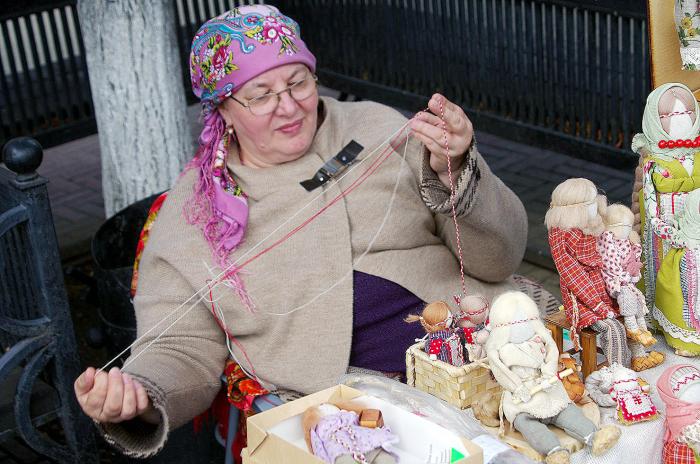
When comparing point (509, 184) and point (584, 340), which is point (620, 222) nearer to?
point (584, 340)

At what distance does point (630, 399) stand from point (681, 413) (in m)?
0.15

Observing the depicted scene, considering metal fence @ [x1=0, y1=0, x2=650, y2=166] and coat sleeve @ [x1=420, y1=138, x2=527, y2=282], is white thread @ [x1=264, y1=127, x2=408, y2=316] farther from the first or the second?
metal fence @ [x1=0, y1=0, x2=650, y2=166]

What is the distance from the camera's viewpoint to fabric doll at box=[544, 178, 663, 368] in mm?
1955

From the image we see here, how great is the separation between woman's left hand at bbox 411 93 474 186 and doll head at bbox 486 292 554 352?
21.2 inches

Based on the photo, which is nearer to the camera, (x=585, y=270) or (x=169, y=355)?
(x=585, y=270)

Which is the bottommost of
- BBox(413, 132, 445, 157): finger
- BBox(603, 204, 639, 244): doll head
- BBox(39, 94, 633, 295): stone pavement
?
BBox(39, 94, 633, 295): stone pavement

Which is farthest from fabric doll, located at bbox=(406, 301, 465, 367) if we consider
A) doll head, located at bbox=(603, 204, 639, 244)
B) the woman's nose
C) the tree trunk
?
the tree trunk

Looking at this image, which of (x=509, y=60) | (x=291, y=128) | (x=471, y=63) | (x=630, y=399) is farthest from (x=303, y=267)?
(x=471, y=63)

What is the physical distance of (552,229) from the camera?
6.55 ft

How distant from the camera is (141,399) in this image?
7.39 ft

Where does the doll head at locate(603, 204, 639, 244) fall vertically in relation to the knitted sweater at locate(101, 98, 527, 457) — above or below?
above

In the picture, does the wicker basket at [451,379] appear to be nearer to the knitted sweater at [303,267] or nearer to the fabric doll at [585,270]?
the fabric doll at [585,270]

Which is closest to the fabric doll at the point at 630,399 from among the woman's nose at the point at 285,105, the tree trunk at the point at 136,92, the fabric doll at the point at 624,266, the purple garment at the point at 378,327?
the fabric doll at the point at 624,266

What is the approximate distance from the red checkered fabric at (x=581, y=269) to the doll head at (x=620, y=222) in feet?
0.19
